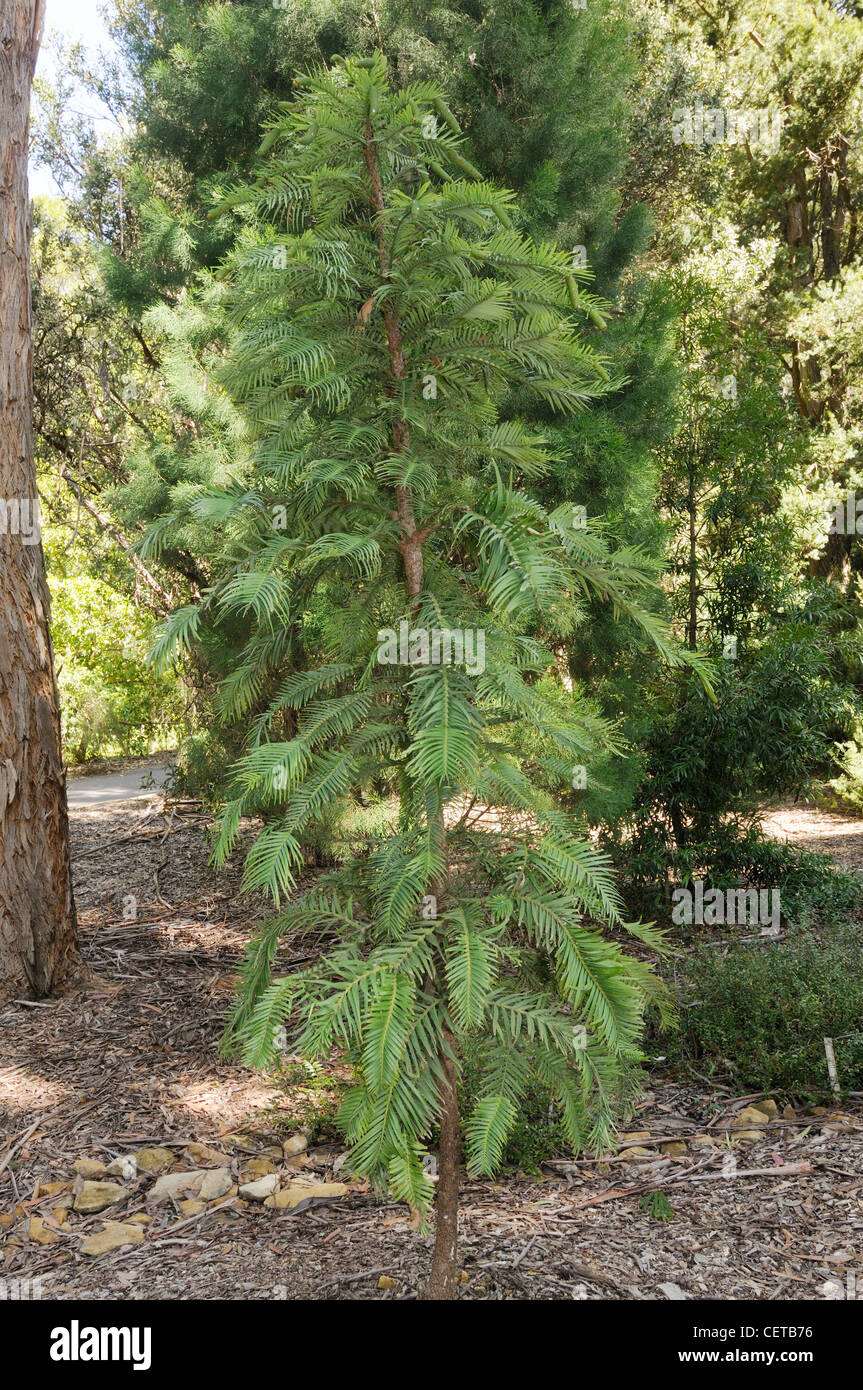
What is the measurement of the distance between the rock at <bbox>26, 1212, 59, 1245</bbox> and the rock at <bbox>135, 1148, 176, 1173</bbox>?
0.44 m

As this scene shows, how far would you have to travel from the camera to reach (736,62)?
11.2 metres

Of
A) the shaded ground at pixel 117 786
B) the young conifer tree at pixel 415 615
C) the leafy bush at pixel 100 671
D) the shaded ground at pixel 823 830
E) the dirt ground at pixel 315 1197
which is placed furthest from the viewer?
the leafy bush at pixel 100 671

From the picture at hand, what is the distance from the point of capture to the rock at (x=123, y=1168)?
151 inches

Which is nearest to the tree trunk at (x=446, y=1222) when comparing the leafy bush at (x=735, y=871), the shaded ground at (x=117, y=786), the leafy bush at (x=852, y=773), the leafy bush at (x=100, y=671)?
the leafy bush at (x=735, y=871)

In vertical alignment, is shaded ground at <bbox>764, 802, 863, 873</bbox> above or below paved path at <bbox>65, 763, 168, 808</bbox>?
below

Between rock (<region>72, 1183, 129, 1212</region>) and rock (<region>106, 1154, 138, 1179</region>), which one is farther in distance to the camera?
rock (<region>106, 1154, 138, 1179</region>)

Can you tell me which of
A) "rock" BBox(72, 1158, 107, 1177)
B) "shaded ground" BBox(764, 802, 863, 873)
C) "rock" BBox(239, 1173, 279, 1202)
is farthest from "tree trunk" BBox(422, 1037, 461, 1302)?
"shaded ground" BBox(764, 802, 863, 873)

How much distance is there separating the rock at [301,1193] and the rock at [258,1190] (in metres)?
0.03

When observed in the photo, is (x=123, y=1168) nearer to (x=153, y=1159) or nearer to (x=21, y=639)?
(x=153, y=1159)

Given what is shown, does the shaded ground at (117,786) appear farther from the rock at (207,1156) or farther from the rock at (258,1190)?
the rock at (258,1190)

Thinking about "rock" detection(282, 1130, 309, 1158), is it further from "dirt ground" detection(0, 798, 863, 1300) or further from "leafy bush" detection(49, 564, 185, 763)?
"leafy bush" detection(49, 564, 185, 763)

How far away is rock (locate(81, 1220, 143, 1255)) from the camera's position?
3361 mm

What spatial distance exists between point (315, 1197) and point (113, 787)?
7.97 metres

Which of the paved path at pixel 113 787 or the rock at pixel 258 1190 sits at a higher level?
the paved path at pixel 113 787
